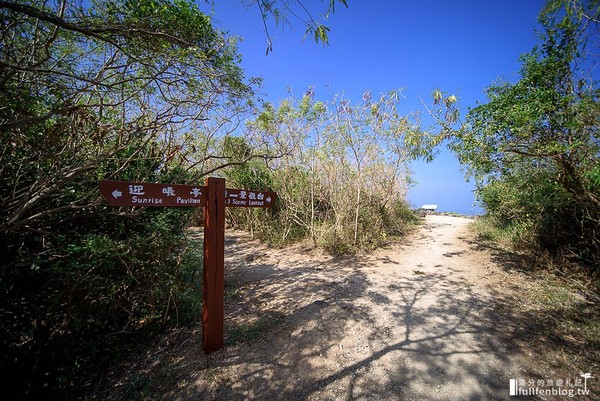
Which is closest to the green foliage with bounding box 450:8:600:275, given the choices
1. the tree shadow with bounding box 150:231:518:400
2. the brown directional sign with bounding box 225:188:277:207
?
the tree shadow with bounding box 150:231:518:400

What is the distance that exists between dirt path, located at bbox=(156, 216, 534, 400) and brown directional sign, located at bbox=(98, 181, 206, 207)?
176cm

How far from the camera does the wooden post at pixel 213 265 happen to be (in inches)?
102

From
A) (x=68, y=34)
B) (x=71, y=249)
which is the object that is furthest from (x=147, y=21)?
(x=71, y=249)

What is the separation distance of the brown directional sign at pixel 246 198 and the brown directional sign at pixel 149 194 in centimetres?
33

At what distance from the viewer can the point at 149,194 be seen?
2.18 meters

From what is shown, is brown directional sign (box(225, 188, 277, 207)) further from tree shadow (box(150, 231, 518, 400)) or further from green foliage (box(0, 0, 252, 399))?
tree shadow (box(150, 231, 518, 400))

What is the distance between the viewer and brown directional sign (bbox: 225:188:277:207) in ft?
9.29

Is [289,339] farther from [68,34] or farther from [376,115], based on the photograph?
[376,115]

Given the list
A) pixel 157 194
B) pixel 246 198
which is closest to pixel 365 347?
pixel 246 198

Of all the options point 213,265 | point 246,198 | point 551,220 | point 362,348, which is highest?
point 246,198

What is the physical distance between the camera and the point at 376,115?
6.63 m

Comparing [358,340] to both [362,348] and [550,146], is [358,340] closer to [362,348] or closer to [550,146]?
[362,348]

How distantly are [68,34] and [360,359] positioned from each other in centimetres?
457

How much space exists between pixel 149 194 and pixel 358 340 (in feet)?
9.30
